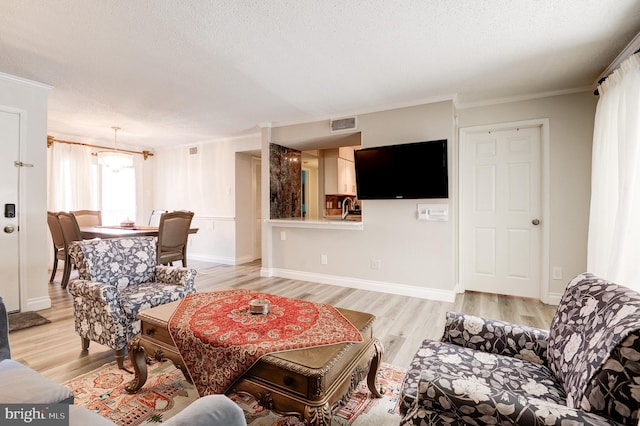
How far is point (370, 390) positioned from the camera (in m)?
1.78

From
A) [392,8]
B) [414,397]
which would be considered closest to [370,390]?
[414,397]

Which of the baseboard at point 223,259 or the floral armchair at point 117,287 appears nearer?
the floral armchair at point 117,287

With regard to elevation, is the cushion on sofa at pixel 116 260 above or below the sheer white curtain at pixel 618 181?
below

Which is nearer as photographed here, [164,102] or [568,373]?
[568,373]

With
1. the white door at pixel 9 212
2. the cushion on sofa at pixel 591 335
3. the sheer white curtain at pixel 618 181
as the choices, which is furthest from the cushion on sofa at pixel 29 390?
the sheer white curtain at pixel 618 181

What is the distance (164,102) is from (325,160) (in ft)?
10.7

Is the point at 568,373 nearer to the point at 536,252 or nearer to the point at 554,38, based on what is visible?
the point at 554,38

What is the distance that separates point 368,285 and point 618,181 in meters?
2.70

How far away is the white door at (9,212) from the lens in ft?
10.0

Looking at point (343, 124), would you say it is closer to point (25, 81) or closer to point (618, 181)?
point (618, 181)

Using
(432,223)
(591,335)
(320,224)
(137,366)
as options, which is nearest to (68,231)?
(137,366)

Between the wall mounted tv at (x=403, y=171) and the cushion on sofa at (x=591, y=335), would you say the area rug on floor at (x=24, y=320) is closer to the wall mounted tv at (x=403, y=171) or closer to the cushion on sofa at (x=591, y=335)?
the wall mounted tv at (x=403, y=171)

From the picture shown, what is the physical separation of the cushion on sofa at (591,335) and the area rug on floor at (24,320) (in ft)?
13.1

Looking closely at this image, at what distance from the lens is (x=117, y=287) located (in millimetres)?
2430
